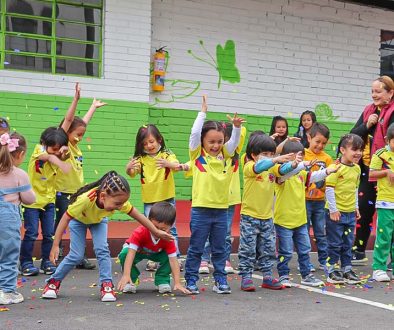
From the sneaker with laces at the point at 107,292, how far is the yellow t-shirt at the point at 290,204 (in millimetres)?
1815

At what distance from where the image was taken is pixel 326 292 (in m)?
6.15

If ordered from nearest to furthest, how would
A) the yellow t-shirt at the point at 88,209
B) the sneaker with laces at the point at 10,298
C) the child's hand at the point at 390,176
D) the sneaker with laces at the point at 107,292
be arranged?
1. the sneaker with laces at the point at 10,298
2. the sneaker with laces at the point at 107,292
3. the yellow t-shirt at the point at 88,209
4. the child's hand at the point at 390,176

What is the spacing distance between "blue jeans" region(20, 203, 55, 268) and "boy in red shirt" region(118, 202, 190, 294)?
1.34 m

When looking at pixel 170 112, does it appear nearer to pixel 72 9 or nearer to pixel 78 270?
pixel 72 9

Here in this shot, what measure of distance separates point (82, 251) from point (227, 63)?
20.4 feet

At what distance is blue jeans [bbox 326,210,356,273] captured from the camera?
22.1ft

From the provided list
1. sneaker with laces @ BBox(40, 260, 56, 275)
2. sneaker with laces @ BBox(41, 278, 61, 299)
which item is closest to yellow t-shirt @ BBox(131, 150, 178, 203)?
sneaker with laces @ BBox(40, 260, 56, 275)

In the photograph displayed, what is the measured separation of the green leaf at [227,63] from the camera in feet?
36.7

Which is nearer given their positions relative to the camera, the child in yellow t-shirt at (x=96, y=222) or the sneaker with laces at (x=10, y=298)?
the sneaker with laces at (x=10, y=298)

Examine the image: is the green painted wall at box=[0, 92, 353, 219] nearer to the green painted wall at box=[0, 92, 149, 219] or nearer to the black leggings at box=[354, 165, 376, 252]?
the green painted wall at box=[0, 92, 149, 219]

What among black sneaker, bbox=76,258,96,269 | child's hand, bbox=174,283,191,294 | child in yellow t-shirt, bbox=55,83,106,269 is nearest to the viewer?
child's hand, bbox=174,283,191,294

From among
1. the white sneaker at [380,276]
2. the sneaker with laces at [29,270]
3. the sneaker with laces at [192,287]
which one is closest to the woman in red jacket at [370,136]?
the white sneaker at [380,276]

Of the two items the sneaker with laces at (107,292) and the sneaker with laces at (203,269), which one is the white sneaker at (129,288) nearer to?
the sneaker with laces at (107,292)

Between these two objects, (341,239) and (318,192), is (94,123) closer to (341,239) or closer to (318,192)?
(318,192)
